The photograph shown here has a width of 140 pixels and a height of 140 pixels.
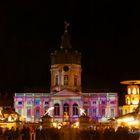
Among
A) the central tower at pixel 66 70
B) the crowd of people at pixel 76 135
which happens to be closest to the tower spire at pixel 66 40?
the central tower at pixel 66 70

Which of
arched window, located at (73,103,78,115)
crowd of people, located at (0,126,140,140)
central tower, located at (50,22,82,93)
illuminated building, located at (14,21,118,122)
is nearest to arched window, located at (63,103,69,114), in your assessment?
illuminated building, located at (14,21,118,122)

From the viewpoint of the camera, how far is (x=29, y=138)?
49.2 m

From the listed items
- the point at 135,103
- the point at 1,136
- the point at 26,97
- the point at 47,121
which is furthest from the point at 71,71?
Result: the point at 1,136

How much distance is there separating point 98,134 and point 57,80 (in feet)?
230

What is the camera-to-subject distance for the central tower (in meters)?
117

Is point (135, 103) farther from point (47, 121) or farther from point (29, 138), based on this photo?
point (29, 138)

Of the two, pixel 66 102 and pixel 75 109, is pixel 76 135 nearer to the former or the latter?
pixel 75 109

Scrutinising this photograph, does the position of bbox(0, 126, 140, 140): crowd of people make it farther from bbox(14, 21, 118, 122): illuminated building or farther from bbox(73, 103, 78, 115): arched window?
bbox(73, 103, 78, 115): arched window

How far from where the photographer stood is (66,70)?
11712 cm

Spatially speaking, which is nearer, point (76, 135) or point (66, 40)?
point (76, 135)

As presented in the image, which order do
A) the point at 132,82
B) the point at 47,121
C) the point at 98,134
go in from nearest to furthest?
the point at 98,134 < the point at 47,121 < the point at 132,82

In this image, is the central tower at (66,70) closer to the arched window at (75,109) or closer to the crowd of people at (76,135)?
the arched window at (75,109)

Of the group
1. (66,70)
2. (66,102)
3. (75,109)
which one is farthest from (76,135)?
(66,70)

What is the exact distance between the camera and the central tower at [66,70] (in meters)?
117
